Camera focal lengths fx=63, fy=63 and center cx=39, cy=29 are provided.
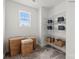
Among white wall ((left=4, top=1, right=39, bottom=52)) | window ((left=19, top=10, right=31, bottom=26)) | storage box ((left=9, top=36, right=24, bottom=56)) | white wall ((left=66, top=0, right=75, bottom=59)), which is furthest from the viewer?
window ((left=19, top=10, right=31, bottom=26))

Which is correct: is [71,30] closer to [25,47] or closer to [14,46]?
[25,47]

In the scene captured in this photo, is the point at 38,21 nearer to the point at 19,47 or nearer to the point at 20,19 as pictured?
the point at 20,19

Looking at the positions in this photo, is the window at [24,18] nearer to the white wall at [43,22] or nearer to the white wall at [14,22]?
the white wall at [14,22]

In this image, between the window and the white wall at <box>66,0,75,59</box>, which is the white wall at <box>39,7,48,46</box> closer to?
the window

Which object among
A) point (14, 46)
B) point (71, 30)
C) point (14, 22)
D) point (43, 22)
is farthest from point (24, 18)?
point (71, 30)

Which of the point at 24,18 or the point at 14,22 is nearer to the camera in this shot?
the point at 14,22

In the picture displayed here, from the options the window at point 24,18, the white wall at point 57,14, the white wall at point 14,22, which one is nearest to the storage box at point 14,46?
the white wall at point 14,22

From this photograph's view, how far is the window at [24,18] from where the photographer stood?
3388 mm

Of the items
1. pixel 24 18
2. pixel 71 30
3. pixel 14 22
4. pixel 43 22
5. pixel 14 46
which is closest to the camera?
pixel 71 30

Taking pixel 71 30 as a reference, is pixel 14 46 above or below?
below

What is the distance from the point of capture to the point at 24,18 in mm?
3506

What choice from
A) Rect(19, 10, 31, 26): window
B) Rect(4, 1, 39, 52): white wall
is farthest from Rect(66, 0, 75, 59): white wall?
Rect(19, 10, 31, 26): window

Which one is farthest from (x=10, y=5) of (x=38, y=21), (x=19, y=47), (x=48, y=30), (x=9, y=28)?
(x=48, y=30)

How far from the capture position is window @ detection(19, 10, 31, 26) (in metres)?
3.39
